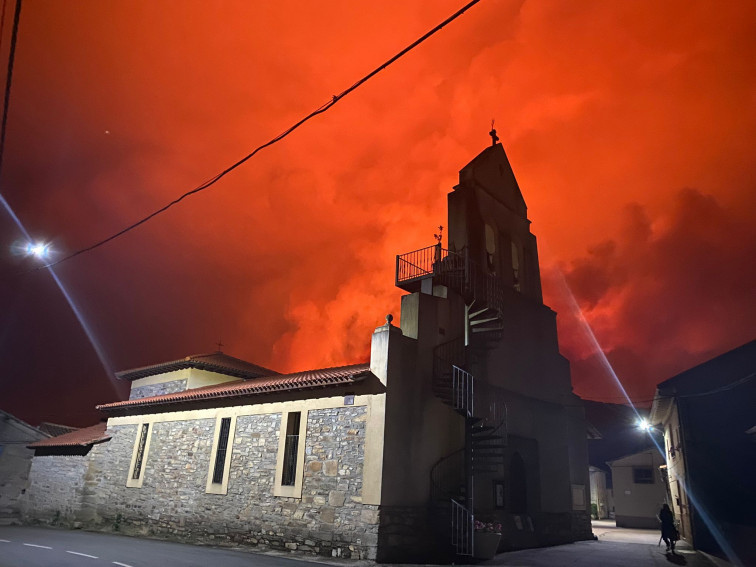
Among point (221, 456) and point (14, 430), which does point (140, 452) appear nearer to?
point (221, 456)

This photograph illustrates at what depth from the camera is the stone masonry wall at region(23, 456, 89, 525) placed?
835 inches

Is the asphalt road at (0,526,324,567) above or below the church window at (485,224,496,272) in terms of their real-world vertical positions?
below

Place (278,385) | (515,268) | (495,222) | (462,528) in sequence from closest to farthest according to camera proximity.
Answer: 1. (462,528)
2. (278,385)
3. (495,222)
4. (515,268)

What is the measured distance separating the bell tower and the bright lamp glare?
514 inches

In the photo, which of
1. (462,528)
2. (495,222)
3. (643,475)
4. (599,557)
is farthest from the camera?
(643,475)

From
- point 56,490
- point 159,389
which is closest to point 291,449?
point 56,490

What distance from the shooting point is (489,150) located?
73.5ft

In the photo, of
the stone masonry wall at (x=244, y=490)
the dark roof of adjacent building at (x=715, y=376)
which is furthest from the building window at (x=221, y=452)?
the dark roof of adjacent building at (x=715, y=376)

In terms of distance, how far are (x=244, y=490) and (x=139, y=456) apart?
7142 millimetres

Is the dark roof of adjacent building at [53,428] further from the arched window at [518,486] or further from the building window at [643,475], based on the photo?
the building window at [643,475]

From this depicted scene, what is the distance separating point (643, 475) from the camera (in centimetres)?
3428

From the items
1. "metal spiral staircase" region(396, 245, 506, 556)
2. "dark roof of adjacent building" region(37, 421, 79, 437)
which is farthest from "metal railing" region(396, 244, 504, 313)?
"dark roof of adjacent building" region(37, 421, 79, 437)

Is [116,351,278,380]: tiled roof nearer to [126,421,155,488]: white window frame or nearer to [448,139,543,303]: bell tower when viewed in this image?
[126,421,155,488]: white window frame

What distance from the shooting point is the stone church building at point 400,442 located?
13602 mm
